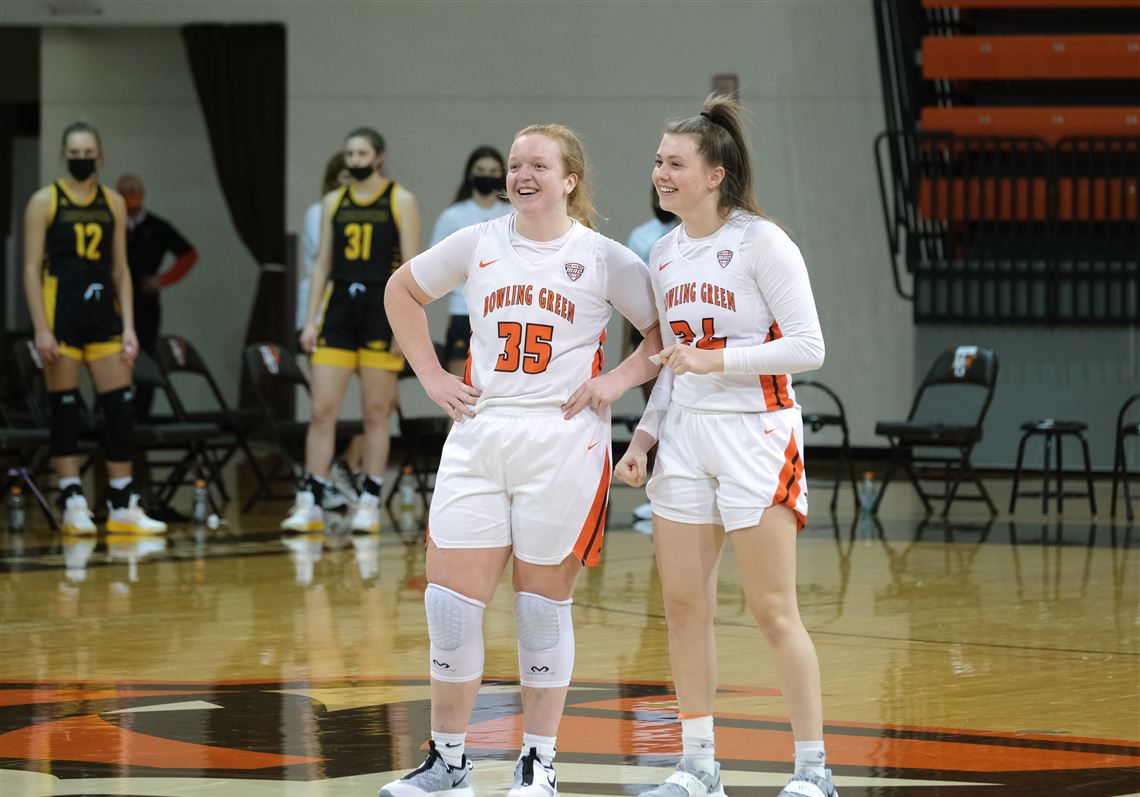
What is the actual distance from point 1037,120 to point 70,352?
6.58 m

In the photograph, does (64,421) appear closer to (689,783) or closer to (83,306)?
(83,306)

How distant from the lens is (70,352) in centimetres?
823

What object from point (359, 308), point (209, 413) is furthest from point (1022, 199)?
point (209, 413)

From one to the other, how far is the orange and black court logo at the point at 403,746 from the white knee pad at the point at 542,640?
243mm

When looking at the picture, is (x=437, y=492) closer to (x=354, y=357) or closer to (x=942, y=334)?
(x=354, y=357)

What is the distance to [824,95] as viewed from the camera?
40.7ft

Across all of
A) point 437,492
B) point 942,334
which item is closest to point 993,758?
point 437,492

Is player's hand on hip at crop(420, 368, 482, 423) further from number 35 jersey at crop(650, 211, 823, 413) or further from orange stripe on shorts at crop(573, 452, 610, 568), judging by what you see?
number 35 jersey at crop(650, 211, 823, 413)

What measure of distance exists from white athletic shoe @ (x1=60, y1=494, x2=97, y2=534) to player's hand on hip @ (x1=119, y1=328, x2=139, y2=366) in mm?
724

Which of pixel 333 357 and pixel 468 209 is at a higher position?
pixel 468 209

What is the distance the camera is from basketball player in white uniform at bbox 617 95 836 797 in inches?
139

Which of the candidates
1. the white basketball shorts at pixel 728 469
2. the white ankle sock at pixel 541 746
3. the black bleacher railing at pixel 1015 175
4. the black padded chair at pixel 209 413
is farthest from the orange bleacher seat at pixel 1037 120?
the white ankle sock at pixel 541 746

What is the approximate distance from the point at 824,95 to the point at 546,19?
2.19 m

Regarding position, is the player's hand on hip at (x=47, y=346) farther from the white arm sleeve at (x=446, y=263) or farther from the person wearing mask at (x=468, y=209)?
the white arm sleeve at (x=446, y=263)
